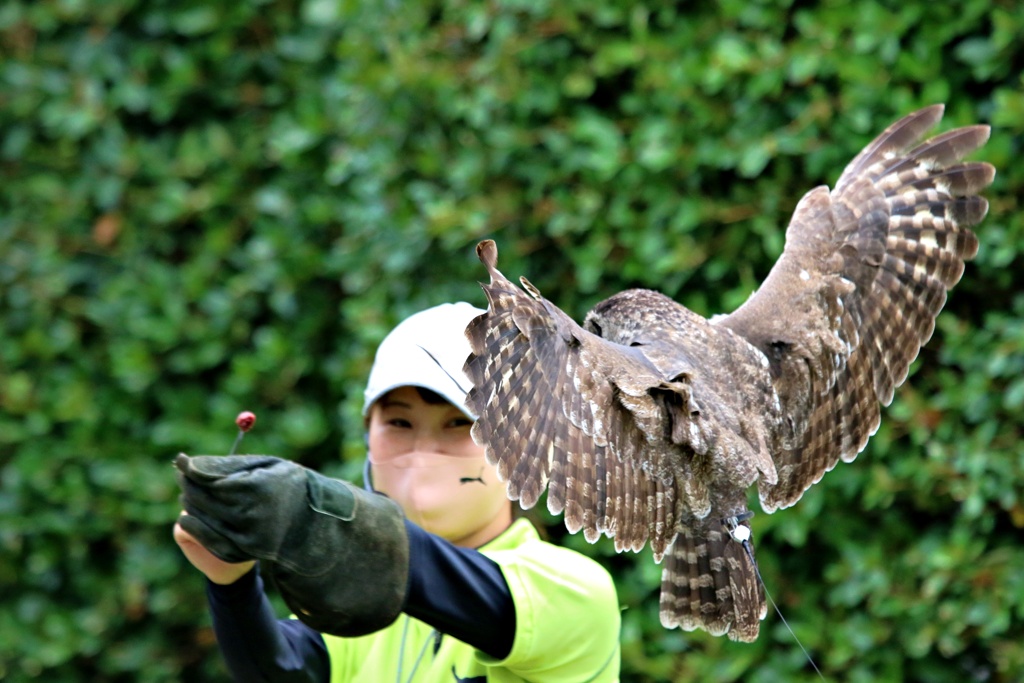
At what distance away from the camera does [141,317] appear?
192 inches

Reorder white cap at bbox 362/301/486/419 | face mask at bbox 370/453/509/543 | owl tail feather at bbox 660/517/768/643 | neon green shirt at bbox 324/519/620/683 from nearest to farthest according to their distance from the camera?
neon green shirt at bbox 324/519/620/683
white cap at bbox 362/301/486/419
face mask at bbox 370/453/509/543
owl tail feather at bbox 660/517/768/643

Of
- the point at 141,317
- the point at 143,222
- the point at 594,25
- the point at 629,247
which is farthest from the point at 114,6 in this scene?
the point at 629,247

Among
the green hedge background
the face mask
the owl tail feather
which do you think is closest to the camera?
the face mask

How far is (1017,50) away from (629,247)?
1.16m

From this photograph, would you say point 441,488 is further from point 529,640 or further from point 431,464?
point 529,640

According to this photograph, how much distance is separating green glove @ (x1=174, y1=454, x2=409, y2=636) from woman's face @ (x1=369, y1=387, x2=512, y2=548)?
1.28 feet

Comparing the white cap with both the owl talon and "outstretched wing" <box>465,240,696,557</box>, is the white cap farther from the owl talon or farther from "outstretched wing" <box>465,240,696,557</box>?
the owl talon

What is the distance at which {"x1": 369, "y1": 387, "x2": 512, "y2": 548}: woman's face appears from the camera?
8.27 ft

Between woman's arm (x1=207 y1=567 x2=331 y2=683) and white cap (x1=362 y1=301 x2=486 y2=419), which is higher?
white cap (x1=362 y1=301 x2=486 y2=419)

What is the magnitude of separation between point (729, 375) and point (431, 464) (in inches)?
25.6

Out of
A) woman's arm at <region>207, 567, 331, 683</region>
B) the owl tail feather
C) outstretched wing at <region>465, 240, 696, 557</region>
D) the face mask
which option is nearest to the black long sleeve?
woman's arm at <region>207, 567, 331, 683</region>

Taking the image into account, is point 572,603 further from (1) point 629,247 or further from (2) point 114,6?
(2) point 114,6

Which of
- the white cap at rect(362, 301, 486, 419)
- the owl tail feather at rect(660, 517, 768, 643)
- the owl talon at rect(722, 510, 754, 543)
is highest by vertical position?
the white cap at rect(362, 301, 486, 419)

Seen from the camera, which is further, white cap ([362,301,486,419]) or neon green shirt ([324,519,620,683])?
white cap ([362,301,486,419])
